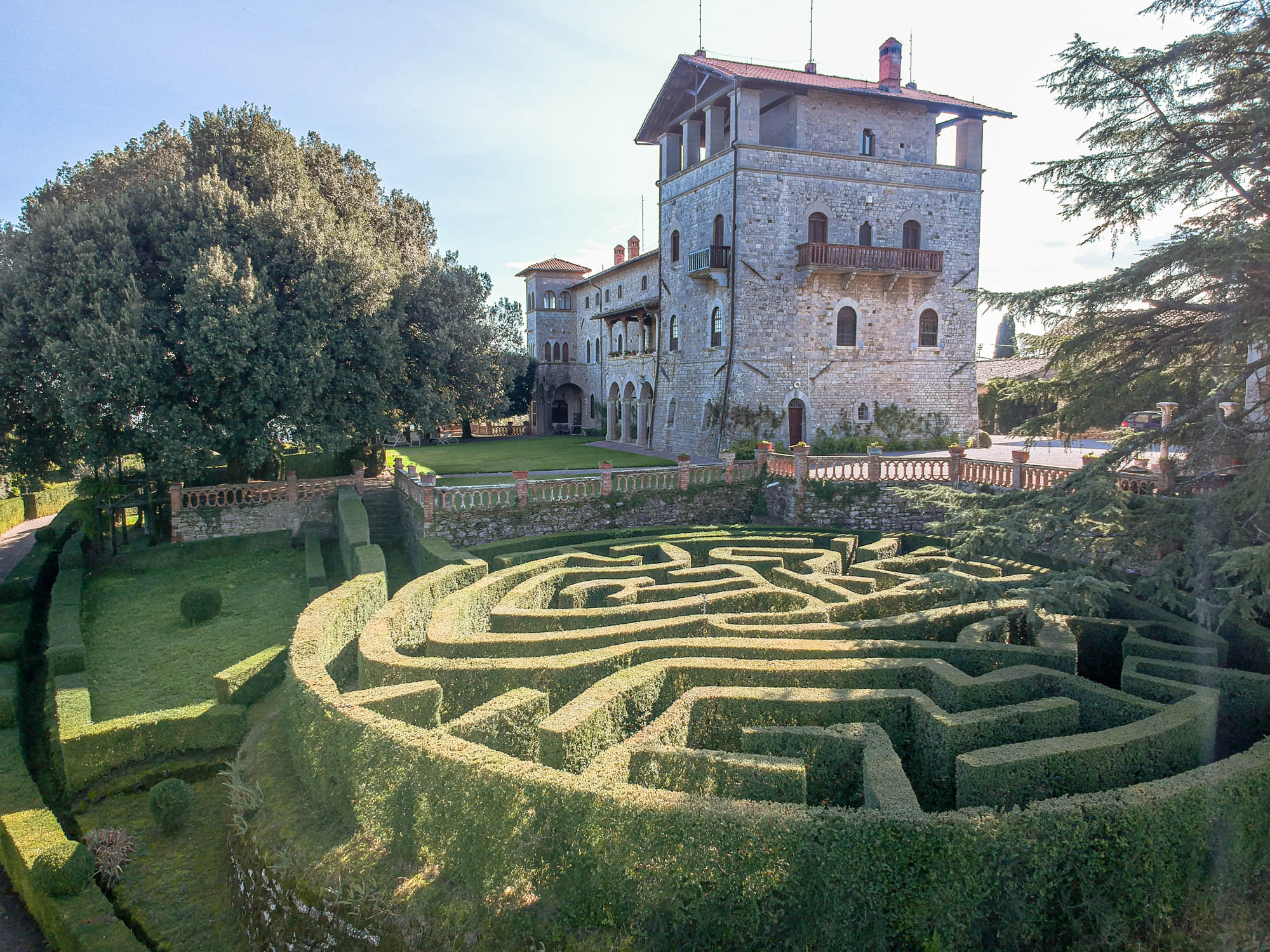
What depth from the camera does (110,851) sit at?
30.1ft

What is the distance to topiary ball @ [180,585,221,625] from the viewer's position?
16.6 meters

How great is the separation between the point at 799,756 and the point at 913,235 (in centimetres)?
2940

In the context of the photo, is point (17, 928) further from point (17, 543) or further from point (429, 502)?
point (17, 543)

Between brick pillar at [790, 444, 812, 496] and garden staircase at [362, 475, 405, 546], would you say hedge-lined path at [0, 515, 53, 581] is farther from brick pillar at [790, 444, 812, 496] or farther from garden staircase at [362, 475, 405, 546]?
brick pillar at [790, 444, 812, 496]

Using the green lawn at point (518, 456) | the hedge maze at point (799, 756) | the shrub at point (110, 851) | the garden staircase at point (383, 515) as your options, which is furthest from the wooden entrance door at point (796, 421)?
the shrub at point (110, 851)

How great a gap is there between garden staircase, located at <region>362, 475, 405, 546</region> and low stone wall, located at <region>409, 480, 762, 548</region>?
1113 millimetres

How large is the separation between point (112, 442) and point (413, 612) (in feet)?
47.3

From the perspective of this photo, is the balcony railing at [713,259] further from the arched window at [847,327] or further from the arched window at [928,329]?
the arched window at [928,329]

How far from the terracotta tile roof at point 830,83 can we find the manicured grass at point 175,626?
24.1 metres

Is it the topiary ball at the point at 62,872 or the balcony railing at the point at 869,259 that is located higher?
the balcony railing at the point at 869,259

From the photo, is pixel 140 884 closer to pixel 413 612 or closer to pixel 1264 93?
pixel 413 612

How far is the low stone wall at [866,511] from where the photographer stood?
20938 millimetres

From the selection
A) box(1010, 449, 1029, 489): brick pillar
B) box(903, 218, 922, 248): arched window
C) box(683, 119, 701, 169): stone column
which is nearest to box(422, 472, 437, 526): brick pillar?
box(1010, 449, 1029, 489): brick pillar

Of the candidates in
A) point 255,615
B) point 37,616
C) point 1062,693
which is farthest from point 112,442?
point 1062,693
